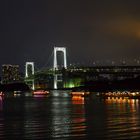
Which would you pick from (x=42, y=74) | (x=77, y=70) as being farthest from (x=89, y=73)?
(x=42, y=74)

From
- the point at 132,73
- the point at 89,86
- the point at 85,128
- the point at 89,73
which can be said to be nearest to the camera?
the point at 85,128

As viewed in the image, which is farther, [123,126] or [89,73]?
[89,73]

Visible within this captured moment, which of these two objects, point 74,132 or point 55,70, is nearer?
point 74,132

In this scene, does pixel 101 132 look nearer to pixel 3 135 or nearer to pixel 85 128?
pixel 85 128

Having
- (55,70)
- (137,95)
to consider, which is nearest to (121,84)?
(55,70)

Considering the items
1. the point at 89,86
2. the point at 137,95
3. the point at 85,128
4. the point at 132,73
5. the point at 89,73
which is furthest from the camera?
the point at 89,86

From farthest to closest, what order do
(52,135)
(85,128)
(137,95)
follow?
(137,95), (85,128), (52,135)

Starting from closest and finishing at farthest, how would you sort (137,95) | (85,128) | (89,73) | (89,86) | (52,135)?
1. (52,135)
2. (85,128)
3. (137,95)
4. (89,73)
5. (89,86)

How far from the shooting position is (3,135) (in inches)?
697

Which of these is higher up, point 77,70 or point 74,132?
point 77,70

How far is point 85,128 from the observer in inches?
781

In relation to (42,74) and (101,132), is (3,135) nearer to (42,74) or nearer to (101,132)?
(101,132)

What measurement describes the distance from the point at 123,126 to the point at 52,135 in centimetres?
387

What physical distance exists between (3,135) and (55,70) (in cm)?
8483
